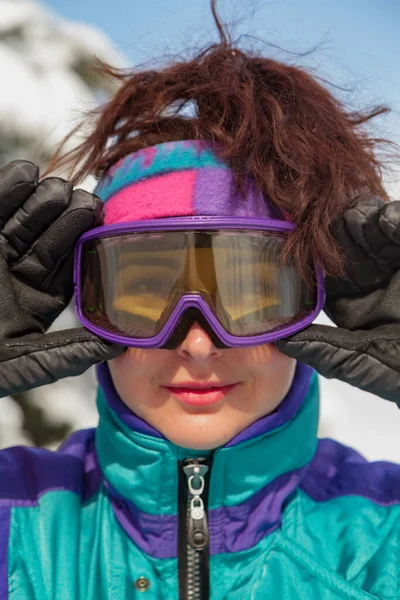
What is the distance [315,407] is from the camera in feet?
6.07

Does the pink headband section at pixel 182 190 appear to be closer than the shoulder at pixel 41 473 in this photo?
Yes

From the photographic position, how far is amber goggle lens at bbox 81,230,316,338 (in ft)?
5.11

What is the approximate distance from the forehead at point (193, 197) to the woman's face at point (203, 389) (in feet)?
1.03

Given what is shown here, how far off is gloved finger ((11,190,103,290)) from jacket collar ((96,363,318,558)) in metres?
0.38

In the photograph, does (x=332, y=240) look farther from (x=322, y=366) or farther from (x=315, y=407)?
(x=315, y=407)

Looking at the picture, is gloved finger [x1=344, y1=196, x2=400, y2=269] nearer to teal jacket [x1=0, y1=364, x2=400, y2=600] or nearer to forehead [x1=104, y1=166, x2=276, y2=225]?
forehead [x1=104, y1=166, x2=276, y2=225]

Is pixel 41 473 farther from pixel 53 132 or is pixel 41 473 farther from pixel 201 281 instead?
pixel 53 132

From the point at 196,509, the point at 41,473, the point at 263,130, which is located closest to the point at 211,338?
the point at 196,509

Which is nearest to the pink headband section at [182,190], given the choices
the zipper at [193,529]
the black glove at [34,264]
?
the black glove at [34,264]

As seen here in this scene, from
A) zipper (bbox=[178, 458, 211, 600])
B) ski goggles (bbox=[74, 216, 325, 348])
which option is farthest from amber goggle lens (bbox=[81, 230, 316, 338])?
zipper (bbox=[178, 458, 211, 600])

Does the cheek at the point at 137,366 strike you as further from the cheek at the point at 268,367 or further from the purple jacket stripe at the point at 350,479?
the purple jacket stripe at the point at 350,479

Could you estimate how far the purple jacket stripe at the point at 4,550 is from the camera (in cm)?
164

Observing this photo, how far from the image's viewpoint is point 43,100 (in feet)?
12.8

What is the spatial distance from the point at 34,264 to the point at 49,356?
0.85 ft
